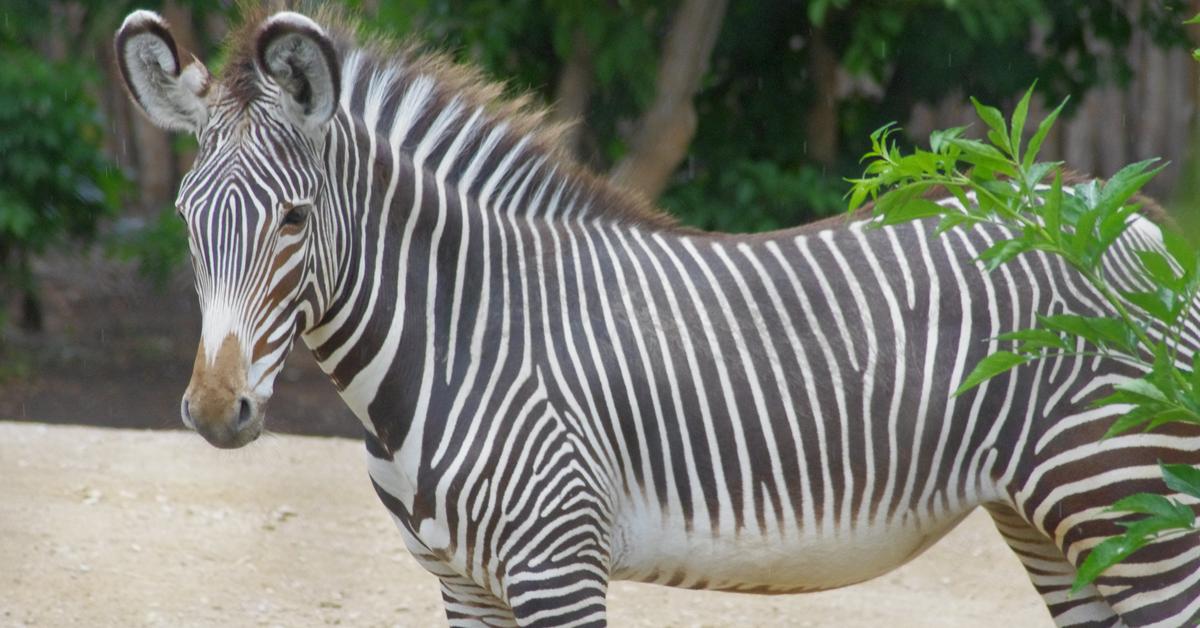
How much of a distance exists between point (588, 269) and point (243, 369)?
0.90 metres

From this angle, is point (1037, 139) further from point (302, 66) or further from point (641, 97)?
point (641, 97)

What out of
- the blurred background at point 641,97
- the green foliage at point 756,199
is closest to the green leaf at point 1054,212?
the blurred background at point 641,97

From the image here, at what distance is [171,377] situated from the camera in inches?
395

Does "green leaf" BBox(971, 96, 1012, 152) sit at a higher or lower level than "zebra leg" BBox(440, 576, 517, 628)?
higher

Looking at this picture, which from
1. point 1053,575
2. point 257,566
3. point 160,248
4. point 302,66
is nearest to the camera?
point 302,66

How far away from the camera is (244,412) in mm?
2773

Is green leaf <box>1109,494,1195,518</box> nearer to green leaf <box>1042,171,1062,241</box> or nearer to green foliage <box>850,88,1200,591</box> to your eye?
green foliage <box>850,88,1200,591</box>

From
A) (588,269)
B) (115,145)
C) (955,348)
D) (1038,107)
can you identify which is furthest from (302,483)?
(115,145)

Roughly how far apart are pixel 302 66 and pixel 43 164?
6.90m

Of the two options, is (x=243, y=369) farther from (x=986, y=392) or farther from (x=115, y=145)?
(x=115, y=145)

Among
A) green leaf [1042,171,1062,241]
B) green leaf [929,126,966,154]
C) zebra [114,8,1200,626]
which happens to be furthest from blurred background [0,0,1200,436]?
green leaf [1042,171,1062,241]

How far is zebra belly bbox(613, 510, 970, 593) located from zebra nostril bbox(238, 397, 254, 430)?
0.91m

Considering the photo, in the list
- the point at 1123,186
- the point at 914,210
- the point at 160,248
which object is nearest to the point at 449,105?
the point at 914,210

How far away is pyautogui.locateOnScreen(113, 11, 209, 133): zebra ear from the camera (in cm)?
301
